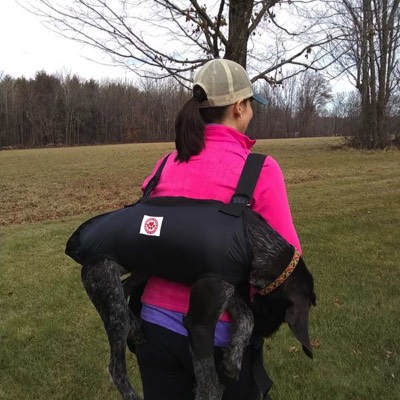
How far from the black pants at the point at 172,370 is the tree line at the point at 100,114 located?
7756 centimetres

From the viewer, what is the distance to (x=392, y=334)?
423 centimetres

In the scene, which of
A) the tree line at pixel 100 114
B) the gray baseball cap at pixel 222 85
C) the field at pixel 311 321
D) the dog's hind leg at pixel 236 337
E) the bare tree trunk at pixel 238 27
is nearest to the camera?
A: the dog's hind leg at pixel 236 337

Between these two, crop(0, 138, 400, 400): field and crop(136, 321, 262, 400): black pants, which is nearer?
crop(136, 321, 262, 400): black pants

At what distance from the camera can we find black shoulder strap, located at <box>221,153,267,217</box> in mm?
1570

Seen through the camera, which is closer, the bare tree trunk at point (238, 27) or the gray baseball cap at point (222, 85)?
the gray baseball cap at point (222, 85)

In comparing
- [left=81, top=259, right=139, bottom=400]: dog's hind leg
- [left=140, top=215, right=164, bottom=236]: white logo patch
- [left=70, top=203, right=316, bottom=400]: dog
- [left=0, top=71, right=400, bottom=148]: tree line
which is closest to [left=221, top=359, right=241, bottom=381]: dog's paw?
[left=70, top=203, right=316, bottom=400]: dog

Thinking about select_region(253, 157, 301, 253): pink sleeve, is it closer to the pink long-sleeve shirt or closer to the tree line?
the pink long-sleeve shirt

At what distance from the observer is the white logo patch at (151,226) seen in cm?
160

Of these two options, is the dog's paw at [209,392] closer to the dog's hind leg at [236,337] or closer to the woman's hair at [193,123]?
the dog's hind leg at [236,337]

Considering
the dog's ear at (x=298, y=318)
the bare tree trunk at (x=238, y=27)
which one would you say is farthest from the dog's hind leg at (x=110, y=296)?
the bare tree trunk at (x=238, y=27)

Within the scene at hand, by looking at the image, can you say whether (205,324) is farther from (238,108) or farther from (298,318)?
(238,108)

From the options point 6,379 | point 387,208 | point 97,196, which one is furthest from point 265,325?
point 97,196

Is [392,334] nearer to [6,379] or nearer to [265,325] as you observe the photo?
[265,325]

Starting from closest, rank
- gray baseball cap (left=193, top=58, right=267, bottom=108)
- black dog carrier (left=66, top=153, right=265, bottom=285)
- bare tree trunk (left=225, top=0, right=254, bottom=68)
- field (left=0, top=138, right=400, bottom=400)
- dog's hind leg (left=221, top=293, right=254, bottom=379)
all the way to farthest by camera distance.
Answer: black dog carrier (left=66, top=153, right=265, bottom=285)
dog's hind leg (left=221, top=293, right=254, bottom=379)
gray baseball cap (left=193, top=58, right=267, bottom=108)
field (left=0, top=138, right=400, bottom=400)
bare tree trunk (left=225, top=0, right=254, bottom=68)
